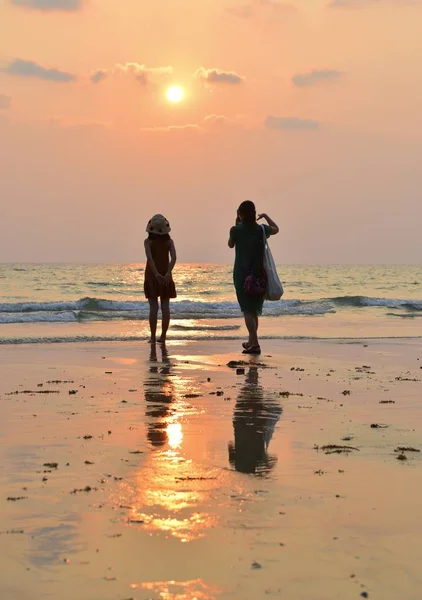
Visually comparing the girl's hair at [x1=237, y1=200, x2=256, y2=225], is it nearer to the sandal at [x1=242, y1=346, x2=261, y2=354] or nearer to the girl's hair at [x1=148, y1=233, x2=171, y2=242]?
the sandal at [x1=242, y1=346, x2=261, y2=354]

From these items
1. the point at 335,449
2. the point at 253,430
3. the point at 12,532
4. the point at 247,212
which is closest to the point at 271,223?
the point at 247,212

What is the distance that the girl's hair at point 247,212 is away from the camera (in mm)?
11117

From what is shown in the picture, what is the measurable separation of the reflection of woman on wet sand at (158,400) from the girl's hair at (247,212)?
2132 mm

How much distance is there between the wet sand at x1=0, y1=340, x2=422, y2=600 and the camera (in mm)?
2994

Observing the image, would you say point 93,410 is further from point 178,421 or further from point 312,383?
point 312,383

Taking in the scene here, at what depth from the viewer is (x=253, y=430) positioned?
5719mm

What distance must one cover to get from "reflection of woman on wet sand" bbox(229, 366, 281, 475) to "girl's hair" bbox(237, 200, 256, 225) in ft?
11.2

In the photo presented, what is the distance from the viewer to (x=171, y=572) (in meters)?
3.04

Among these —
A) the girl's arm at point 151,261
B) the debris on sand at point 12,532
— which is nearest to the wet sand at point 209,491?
the debris on sand at point 12,532

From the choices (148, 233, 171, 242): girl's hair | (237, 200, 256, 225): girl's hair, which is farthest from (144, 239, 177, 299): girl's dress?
(237, 200, 256, 225): girl's hair

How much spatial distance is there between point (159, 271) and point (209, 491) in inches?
349

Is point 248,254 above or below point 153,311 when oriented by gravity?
above

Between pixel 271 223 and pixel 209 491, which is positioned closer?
pixel 209 491

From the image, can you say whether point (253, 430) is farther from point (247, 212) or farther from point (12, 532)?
point (247, 212)
